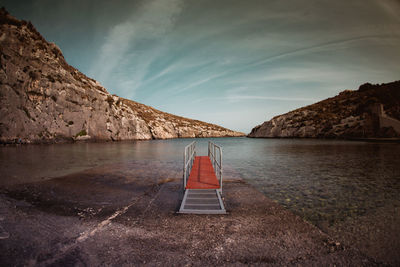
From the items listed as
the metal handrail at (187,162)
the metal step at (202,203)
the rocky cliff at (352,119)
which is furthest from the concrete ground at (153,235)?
the rocky cliff at (352,119)

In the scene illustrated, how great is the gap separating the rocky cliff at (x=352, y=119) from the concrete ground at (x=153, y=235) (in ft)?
188

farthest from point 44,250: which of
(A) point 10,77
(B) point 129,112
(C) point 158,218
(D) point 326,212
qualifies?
(B) point 129,112

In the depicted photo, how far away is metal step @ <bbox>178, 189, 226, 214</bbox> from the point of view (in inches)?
178

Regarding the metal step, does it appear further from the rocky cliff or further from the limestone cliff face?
the rocky cliff

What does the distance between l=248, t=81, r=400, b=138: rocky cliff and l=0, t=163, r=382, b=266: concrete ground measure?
5736 cm

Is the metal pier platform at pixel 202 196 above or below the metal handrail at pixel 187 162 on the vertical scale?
below

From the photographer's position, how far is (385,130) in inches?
1702

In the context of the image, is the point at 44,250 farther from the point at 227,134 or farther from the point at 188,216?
the point at 227,134

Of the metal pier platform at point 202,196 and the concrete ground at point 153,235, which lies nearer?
the concrete ground at point 153,235

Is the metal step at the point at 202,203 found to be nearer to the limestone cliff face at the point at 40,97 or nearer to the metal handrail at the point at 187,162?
the metal handrail at the point at 187,162

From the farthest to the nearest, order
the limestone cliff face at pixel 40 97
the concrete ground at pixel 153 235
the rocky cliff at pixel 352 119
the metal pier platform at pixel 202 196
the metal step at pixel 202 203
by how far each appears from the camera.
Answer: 1. the rocky cliff at pixel 352 119
2. the limestone cliff face at pixel 40 97
3. the metal pier platform at pixel 202 196
4. the metal step at pixel 202 203
5. the concrete ground at pixel 153 235

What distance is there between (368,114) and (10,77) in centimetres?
8156

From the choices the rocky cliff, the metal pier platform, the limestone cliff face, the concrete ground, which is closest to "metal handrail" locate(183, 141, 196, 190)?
the metal pier platform

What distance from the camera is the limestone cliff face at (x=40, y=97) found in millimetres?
30688
